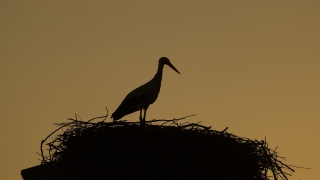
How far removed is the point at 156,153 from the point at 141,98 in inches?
125

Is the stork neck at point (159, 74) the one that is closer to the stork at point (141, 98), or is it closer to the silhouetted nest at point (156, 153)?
the stork at point (141, 98)

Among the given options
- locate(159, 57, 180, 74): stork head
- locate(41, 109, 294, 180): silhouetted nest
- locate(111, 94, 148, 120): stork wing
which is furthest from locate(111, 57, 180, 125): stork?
locate(41, 109, 294, 180): silhouetted nest

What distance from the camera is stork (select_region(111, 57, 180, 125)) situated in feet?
28.4

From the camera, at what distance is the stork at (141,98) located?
8.66 metres

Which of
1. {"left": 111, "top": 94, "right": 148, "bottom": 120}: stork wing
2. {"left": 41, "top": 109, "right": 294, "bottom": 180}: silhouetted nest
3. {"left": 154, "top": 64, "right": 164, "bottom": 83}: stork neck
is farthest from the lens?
{"left": 154, "top": 64, "right": 164, "bottom": 83}: stork neck

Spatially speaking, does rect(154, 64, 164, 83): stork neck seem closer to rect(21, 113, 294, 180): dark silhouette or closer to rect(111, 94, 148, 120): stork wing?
rect(111, 94, 148, 120): stork wing

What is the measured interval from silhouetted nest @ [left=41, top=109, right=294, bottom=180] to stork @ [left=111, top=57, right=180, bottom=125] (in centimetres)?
210

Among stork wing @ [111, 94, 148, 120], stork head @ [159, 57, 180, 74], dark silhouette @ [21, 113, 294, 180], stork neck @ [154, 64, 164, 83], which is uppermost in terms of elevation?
stork head @ [159, 57, 180, 74]

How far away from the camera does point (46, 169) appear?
5.65m

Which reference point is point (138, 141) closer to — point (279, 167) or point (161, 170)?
point (161, 170)

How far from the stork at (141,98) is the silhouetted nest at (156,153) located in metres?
2.10

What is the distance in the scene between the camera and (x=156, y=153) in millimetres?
5516

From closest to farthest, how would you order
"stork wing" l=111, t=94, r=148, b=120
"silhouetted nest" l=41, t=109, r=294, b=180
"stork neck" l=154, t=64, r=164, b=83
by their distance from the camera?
"silhouetted nest" l=41, t=109, r=294, b=180, "stork wing" l=111, t=94, r=148, b=120, "stork neck" l=154, t=64, r=164, b=83

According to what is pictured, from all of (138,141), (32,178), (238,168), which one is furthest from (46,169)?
(238,168)
